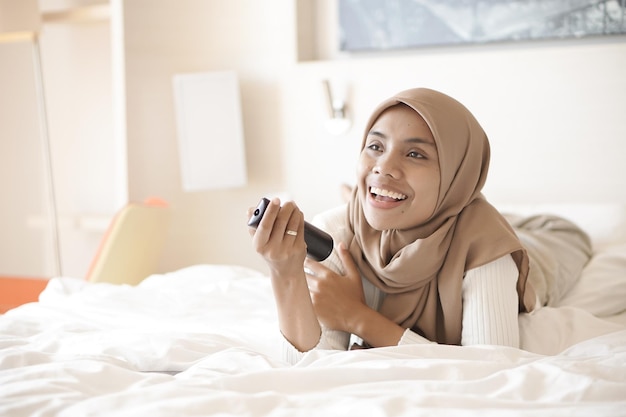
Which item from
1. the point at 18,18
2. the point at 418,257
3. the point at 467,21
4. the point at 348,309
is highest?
the point at 18,18

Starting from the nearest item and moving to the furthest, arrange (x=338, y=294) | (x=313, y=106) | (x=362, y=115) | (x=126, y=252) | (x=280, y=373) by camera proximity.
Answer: (x=280, y=373) → (x=338, y=294) → (x=126, y=252) → (x=362, y=115) → (x=313, y=106)

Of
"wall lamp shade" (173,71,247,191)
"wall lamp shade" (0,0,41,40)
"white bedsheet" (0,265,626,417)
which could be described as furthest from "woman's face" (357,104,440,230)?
"wall lamp shade" (0,0,41,40)

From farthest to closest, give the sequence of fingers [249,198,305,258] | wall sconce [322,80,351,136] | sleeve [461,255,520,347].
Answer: wall sconce [322,80,351,136]
sleeve [461,255,520,347]
fingers [249,198,305,258]

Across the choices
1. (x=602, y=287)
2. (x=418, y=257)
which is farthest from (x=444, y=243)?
(x=602, y=287)

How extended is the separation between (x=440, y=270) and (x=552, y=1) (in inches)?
73.1

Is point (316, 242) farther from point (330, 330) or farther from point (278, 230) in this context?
point (330, 330)

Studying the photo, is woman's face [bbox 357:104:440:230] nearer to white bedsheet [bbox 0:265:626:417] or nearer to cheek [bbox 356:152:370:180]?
cheek [bbox 356:152:370:180]

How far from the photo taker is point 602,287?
6.87 feet

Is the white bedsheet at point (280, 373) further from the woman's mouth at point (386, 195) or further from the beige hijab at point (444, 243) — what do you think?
the woman's mouth at point (386, 195)

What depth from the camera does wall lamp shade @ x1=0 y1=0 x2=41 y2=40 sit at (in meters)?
3.49

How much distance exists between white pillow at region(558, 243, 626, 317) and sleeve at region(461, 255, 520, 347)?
22.0 inches

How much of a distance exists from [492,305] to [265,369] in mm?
543

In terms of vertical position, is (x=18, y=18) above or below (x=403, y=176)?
above

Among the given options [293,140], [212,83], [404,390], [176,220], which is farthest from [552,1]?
[404,390]
